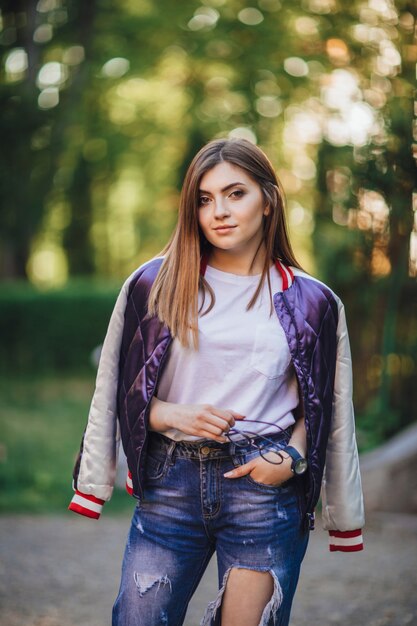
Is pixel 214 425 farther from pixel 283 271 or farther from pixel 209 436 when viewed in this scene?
pixel 283 271

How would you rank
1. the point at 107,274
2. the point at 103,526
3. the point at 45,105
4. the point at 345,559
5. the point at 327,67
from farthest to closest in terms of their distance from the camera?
the point at 107,274, the point at 45,105, the point at 327,67, the point at 103,526, the point at 345,559

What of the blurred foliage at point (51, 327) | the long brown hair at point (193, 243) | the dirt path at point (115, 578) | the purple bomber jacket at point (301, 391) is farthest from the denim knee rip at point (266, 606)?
the blurred foliage at point (51, 327)

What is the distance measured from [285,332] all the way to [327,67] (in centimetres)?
880

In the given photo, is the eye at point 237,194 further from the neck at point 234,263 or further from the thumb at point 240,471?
the thumb at point 240,471

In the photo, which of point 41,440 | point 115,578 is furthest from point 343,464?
point 41,440

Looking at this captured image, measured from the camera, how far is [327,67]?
1054cm

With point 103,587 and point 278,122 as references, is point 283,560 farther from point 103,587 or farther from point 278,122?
point 278,122

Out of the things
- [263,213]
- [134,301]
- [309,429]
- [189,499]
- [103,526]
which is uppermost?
[263,213]

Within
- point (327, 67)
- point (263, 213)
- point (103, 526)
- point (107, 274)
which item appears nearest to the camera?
point (263, 213)

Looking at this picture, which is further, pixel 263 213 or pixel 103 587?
pixel 103 587

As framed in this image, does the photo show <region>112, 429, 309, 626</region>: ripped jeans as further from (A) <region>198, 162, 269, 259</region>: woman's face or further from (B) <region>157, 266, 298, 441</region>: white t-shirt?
(A) <region>198, 162, 269, 259</region>: woman's face

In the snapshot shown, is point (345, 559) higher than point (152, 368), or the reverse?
point (152, 368)

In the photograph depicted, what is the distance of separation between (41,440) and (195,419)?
8670 mm

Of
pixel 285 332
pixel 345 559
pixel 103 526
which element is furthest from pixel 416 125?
pixel 285 332
